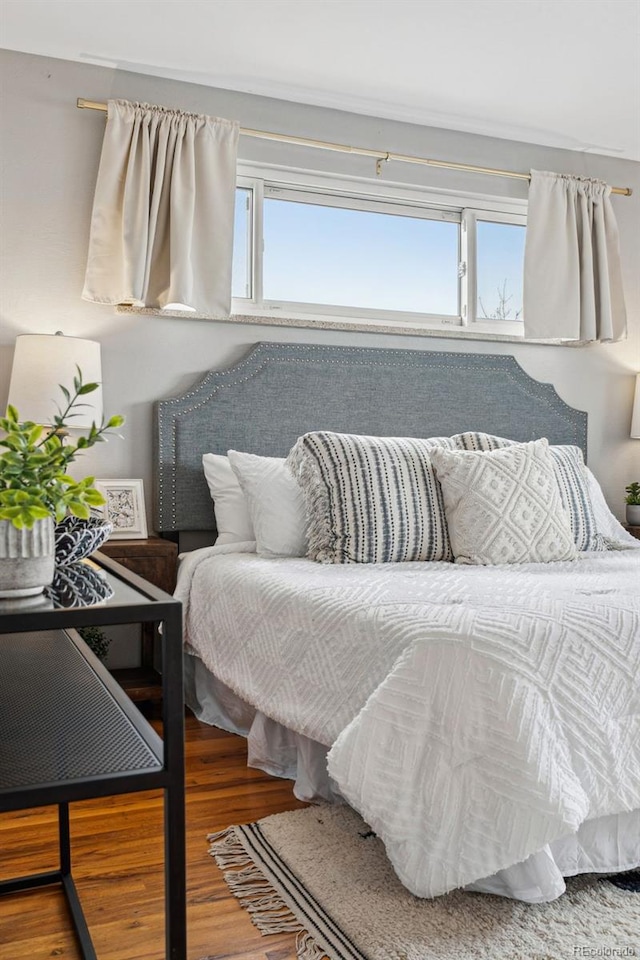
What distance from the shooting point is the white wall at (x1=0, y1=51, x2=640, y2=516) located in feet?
10.4

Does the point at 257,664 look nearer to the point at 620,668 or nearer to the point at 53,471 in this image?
the point at 620,668

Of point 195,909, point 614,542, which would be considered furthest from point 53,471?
point 614,542

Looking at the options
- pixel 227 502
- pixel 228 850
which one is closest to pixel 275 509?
pixel 227 502

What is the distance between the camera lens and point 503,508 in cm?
274

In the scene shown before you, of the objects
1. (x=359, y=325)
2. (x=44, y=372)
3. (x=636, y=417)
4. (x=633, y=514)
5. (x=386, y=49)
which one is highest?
(x=386, y=49)

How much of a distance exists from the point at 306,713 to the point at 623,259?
3.07m

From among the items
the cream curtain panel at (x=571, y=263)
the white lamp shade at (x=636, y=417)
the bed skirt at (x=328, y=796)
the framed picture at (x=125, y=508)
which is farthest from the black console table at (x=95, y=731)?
the white lamp shade at (x=636, y=417)

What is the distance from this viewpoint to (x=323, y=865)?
1840 mm

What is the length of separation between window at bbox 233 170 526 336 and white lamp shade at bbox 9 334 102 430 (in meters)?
0.83

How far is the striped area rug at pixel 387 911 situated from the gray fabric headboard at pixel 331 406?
5.39 feet

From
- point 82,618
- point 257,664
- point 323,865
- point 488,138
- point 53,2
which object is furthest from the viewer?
point 488,138

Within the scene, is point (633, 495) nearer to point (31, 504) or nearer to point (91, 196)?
point (91, 196)

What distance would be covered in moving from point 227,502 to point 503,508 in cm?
104

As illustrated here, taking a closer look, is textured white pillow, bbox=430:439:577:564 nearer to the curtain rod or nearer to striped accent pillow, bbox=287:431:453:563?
striped accent pillow, bbox=287:431:453:563
